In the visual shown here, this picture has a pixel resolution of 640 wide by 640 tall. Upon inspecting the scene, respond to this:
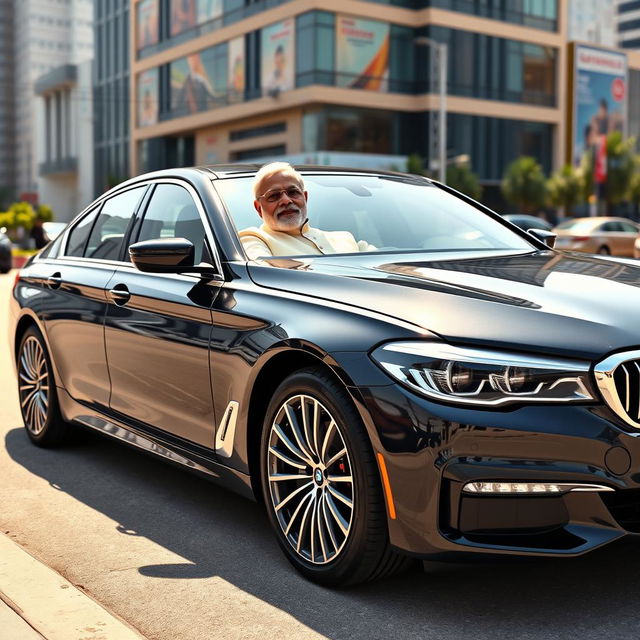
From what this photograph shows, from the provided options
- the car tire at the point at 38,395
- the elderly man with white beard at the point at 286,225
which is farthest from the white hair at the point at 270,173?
the car tire at the point at 38,395

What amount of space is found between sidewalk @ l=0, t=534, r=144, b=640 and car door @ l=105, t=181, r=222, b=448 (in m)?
0.83

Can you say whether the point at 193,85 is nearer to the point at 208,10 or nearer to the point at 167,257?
the point at 208,10

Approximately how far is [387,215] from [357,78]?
154ft

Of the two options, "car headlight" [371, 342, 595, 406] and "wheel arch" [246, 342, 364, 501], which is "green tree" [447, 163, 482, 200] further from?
"car headlight" [371, 342, 595, 406]

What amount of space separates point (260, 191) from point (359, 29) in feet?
158

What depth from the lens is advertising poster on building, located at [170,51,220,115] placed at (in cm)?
5838

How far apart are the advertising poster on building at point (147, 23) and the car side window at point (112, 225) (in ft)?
203

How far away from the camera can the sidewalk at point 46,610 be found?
312cm

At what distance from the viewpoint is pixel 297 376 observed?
3.56 m

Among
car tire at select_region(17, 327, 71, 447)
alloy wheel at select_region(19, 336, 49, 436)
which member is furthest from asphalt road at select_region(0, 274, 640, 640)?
alloy wheel at select_region(19, 336, 49, 436)

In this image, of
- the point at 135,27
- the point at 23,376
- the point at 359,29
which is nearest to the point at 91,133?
the point at 135,27

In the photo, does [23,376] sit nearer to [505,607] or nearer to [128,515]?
[128,515]

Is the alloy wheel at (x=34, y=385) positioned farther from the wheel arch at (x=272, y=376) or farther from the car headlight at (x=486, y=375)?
the car headlight at (x=486, y=375)

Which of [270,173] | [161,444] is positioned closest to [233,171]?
[270,173]
